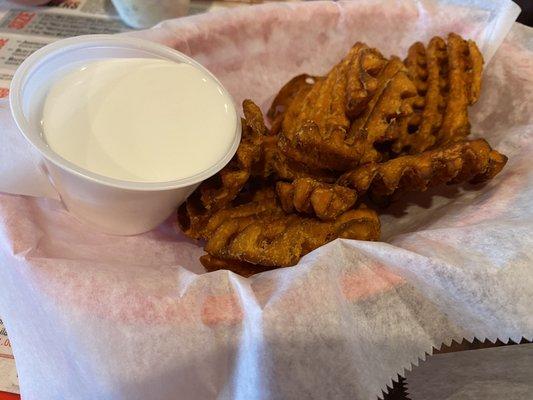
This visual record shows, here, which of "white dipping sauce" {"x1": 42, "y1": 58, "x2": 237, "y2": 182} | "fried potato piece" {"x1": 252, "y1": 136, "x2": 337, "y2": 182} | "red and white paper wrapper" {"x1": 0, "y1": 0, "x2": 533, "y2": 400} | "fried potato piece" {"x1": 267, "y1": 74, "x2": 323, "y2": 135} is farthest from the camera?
"fried potato piece" {"x1": 267, "y1": 74, "x2": 323, "y2": 135}

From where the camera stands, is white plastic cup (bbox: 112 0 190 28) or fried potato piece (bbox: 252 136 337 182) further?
white plastic cup (bbox: 112 0 190 28)

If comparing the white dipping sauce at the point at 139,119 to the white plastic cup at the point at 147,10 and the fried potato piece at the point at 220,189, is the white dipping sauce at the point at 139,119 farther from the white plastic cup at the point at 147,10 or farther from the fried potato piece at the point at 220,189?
the white plastic cup at the point at 147,10

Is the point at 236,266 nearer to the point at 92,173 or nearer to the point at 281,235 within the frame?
the point at 281,235

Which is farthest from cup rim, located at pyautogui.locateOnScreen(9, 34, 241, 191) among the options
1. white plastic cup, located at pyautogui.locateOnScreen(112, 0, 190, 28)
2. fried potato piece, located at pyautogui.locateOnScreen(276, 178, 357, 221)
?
white plastic cup, located at pyautogui.locateOnScreen(112, 0, 190, 28)

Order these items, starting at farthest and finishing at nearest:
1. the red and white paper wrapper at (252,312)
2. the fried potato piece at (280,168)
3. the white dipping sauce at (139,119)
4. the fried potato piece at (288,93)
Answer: the fried potato piece at (288,93)
the fried potato piece at (280,168)
the white dipping sauce at (139,119)
the red and white paper wrapper at (252,312)

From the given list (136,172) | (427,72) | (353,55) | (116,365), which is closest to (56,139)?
(136,172)

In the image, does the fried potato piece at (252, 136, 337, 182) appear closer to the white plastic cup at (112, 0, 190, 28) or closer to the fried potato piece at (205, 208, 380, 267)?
the fried potato piece at (205, 208, 380, 267)

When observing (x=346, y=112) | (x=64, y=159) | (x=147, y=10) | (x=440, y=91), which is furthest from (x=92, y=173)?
(x=147, y=10)

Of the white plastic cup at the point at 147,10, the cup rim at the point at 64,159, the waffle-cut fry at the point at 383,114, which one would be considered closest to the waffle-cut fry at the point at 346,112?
the waffle-cut fry at the point at 383,114
